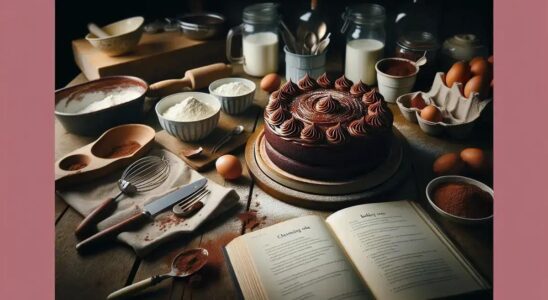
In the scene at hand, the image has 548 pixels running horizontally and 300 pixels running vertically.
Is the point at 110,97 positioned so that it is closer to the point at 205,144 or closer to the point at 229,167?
the point at 205,144

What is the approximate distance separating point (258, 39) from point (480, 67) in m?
0.91

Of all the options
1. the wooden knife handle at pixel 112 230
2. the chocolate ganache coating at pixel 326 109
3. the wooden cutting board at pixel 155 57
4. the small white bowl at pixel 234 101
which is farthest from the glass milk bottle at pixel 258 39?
the wooden knife handle at pixel 112 230

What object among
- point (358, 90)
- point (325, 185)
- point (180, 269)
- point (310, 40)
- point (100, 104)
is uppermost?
point (310, 40)

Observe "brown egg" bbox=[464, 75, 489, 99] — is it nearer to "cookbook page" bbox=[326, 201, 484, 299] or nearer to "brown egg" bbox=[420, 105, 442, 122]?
"brown egg" bbox=[420, 105, 442, 122]

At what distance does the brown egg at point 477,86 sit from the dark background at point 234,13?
52cm

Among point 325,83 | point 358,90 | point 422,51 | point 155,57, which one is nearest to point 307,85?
point 325,83

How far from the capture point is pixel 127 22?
6.21ft

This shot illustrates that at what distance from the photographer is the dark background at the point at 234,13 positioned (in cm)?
194

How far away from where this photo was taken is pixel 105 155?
1344 millimetres

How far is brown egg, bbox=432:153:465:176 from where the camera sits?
1256mm

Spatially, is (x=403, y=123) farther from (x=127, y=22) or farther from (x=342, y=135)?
(x=127, y=22)

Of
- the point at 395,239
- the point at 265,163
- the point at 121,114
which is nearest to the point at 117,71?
the point at 121,114

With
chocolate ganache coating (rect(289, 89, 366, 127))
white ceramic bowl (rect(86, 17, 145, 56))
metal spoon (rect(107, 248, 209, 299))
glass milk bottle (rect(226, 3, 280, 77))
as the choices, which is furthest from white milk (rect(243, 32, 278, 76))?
metal spoon (rect(107, 248, 209, 299))

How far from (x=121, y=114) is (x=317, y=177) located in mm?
698
